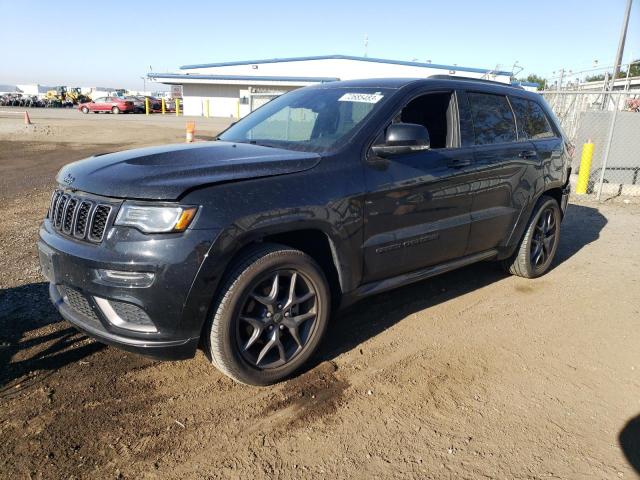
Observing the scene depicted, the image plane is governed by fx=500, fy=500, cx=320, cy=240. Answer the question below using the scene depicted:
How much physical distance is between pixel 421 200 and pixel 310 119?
1089 millimetres

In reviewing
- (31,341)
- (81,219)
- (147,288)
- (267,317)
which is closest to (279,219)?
(267,317)

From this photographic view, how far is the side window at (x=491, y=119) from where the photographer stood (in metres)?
4.34

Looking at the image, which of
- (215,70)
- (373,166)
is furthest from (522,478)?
(215,70)

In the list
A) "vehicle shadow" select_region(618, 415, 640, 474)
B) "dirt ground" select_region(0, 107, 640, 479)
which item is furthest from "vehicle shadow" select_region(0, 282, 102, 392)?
"vehicle shadow" select_region(618, 415, 640, 474)

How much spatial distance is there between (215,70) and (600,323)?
155 ft

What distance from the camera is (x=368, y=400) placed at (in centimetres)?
307

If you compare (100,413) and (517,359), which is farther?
(517,359)

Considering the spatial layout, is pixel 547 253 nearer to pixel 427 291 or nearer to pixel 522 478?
pixel 427 291

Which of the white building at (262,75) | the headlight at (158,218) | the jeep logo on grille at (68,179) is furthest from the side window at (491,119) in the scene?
the white building at (262,75)

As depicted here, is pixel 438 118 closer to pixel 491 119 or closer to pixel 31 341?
pixel 491 119

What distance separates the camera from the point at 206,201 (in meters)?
2.70

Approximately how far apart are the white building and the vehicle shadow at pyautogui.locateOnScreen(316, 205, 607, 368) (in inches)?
1337

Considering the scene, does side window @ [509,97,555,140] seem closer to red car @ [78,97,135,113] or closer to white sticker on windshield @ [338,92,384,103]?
white sticker on windshield @ [338,92,384,103]

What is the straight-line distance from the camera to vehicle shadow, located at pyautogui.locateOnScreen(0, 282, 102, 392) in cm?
326
